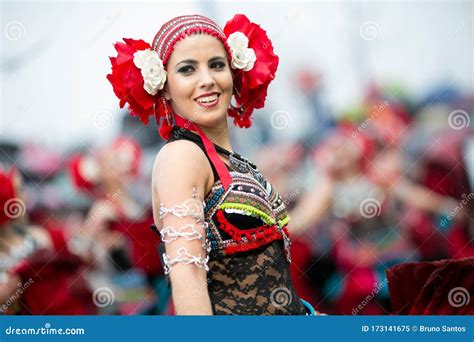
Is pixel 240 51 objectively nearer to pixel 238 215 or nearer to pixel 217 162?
pixel 217 162

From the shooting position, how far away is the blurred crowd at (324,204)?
4.53 m

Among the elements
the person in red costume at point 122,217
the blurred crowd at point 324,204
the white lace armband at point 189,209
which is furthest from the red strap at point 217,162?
the person in red costume at point 122,217

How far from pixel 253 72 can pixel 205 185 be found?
0.63 metres

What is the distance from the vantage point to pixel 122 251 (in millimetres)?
4840

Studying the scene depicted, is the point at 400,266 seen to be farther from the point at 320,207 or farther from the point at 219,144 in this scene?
the point at 320,207

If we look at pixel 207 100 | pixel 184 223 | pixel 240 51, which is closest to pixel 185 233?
pixel 184 223

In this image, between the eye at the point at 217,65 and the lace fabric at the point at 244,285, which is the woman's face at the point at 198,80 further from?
the lace fabric at the point at 244,285

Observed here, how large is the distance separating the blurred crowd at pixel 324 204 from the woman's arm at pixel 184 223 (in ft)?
7.80

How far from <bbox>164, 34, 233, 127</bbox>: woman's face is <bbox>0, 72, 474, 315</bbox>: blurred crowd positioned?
2.22 meters

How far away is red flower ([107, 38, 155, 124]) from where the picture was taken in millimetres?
2461

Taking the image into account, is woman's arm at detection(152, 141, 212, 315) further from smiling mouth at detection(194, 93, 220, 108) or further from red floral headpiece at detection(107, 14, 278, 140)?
red floral headpiece at detection(107, 14, 278, 140)

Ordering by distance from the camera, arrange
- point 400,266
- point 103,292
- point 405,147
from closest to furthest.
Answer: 1. point 400,266
2. point 103,292
3. point 405,147
